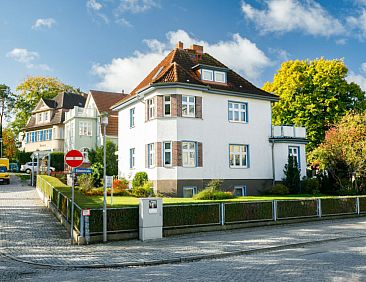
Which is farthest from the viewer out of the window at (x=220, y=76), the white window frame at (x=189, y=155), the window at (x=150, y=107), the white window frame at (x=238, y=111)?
the window at (x=220, y=76)

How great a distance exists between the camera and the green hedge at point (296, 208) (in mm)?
16422

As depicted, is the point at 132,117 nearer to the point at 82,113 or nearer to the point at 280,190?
the point at 280,190

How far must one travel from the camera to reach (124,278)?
8344mm

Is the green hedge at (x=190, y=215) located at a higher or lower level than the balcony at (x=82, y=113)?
lower

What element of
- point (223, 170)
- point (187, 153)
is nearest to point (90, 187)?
point (187, 153)

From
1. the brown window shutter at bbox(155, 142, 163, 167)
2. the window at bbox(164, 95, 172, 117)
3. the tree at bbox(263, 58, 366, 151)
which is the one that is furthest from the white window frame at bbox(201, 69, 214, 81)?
the tree at bbox(263, 58, 366, 151)

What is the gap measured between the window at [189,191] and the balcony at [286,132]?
7771 millimetres

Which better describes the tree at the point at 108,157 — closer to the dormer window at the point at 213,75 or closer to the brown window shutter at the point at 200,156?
the brown window shutter at the point at 200,156

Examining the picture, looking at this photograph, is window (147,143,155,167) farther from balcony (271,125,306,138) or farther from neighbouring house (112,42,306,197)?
balcony (271,125,306,138)

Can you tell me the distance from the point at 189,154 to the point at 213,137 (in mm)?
2198

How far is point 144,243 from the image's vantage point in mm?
12570

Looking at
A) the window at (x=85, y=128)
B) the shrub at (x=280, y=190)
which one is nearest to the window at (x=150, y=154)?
the shrub at (x=280, y=190)

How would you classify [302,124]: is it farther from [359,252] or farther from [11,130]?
[11,130]

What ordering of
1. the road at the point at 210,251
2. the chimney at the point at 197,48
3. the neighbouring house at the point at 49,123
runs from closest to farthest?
the road at the point at 210,251, the chimney at the point at 197,48, the neighbouring house at the point at 49,123
